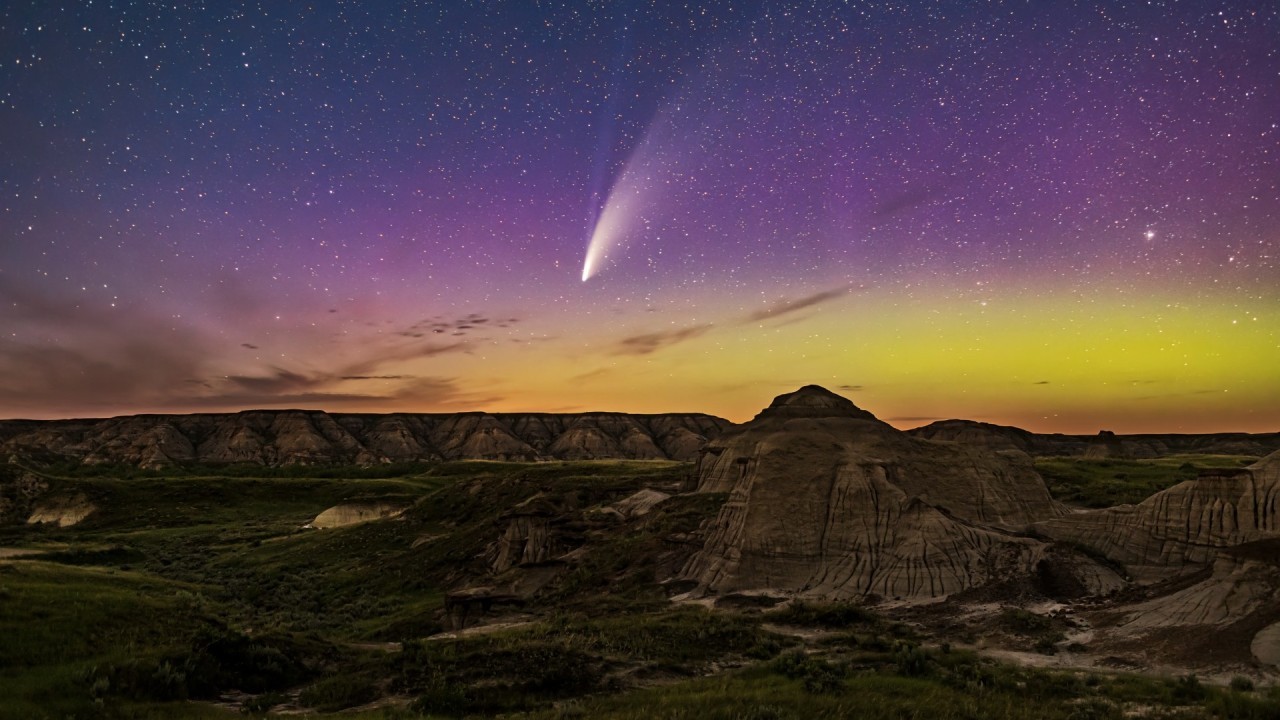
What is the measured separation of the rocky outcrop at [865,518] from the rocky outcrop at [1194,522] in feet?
14.5

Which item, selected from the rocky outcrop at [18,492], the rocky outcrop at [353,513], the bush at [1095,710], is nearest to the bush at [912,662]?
the bush at [1095,710]

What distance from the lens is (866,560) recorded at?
100 feet

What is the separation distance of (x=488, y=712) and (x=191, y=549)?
2690 inches

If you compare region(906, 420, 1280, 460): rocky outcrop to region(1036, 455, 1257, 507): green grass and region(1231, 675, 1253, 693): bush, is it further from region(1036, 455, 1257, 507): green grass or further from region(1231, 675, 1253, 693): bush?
region(1231, 675, 1253, 693): bush

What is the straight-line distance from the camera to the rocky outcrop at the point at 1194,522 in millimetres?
26250

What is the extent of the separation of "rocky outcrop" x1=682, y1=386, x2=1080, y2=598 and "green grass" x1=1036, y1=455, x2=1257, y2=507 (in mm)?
14478

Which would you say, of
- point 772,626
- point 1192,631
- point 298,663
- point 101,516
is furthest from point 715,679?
point 101,516

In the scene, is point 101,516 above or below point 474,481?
below

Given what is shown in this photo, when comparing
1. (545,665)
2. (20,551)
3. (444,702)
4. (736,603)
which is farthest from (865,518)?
(20,551)

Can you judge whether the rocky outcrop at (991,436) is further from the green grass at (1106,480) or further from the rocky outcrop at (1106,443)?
the green grass at (1106,480)

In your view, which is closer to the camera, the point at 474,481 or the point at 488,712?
the point at 488,712

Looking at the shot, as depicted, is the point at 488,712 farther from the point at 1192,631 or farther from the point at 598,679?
the point at 1192,631

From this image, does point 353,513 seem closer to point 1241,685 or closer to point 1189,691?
point 1189,691

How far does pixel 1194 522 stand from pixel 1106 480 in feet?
166
